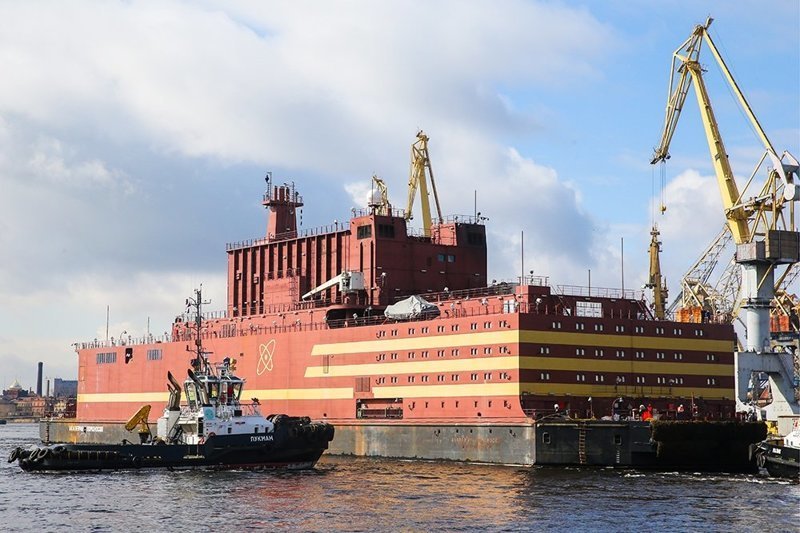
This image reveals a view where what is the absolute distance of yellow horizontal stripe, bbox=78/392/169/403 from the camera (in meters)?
92.6

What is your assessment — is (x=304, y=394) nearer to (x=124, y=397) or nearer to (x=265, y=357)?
(x=265, y=357)

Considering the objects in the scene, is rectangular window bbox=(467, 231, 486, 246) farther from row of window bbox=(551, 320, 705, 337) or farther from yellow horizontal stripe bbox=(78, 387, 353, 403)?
row of window bbox=(551, 320, 705, 337)

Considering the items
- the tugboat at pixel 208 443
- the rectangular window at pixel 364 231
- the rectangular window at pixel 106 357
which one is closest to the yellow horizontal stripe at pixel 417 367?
the tugboat at pixel 208 443

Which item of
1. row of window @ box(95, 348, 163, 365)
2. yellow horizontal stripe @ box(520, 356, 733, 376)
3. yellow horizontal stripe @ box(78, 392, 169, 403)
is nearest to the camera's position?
yellow horizontal stripe @ box(520, 356, 733, 376)

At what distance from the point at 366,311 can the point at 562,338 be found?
56.2ft

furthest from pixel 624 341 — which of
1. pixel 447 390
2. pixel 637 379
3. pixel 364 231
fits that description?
pixel 364 231

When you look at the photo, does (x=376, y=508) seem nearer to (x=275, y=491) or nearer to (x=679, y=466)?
(x=275, y=491)

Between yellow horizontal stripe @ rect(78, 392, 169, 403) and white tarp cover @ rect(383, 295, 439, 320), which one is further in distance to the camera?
yellow horizontal stripe @ rect(78, 392, 169, 403)

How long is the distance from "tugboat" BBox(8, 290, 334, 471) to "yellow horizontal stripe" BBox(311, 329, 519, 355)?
31.8 ft

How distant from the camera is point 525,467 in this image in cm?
6228

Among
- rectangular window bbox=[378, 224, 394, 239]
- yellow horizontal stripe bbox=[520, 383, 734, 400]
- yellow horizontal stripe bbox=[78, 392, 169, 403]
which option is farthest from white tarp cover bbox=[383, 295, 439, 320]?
yellow horizontal stripe bbox=[78, 392, 169, 403]

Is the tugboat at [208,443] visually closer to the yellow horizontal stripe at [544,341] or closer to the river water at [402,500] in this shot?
the river water at [402,500]

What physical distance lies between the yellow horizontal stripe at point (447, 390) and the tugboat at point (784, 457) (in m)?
13.1

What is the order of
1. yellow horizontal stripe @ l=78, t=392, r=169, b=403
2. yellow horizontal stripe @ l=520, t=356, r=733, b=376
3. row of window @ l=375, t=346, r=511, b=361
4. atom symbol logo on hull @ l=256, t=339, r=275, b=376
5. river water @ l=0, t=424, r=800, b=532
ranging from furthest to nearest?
yellow horizontal stripe @ l=78, t=392, r=169, b=403
atom symbol logo on hull @ l=256, t=339, r=275, b=376
row of window @ l=375, t=346, r=511, b=361
yellow horizontal stripe @ l=520, t=356, r=733, b=376
river water @ l=0, t=424, r=800, b=532
